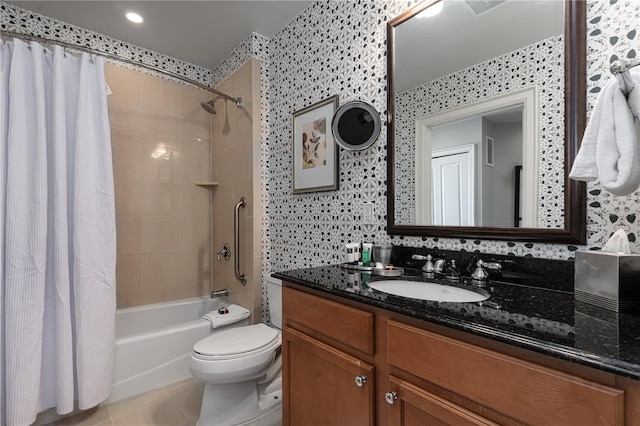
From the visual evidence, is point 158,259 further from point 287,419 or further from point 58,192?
point 287,419

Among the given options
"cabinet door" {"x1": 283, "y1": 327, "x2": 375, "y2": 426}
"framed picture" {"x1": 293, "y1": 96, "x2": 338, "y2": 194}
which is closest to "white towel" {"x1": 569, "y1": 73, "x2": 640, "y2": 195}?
"cabinet door" {"x1": 283, "y1": 327, "x2": 375, "y2": 426}

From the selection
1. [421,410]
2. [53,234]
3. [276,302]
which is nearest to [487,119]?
[421,410]

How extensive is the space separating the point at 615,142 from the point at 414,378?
2.60ft

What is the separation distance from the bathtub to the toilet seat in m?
0.51

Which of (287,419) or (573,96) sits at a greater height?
(573,96)

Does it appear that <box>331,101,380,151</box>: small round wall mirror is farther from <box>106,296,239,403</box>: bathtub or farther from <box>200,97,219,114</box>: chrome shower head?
<box>106,296,239,403</box>: bathtub

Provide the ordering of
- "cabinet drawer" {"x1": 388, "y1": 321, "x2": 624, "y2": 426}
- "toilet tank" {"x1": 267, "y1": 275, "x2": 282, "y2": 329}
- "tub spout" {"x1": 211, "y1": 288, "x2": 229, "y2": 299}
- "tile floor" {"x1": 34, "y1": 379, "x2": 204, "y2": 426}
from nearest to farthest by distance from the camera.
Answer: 1. "cabinet drawer" {"x1": 388, "y1": 321, "x2": 624, "y2": 426}
2. "tile floor" {"x1": 34, "y1": 379, "x2": 204, "y2": 426}
3. "toilet tank" {"x1": 267, "y1": 275, "x2": 282, "y2": 329}
4. "tub spout" {"x1": 211, "y1": 288, "x2": 229, "y2": 299}

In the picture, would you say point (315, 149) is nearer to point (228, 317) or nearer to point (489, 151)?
point (489, 151)

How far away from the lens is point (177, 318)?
2572 mm

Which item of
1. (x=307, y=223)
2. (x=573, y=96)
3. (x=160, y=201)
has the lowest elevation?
(x=307, y=223)

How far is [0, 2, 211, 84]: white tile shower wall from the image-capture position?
79.3 inches

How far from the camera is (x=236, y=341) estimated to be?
166 cm

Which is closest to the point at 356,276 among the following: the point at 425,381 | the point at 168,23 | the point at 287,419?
the point at 425,381

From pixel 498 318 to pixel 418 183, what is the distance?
0.80 m
